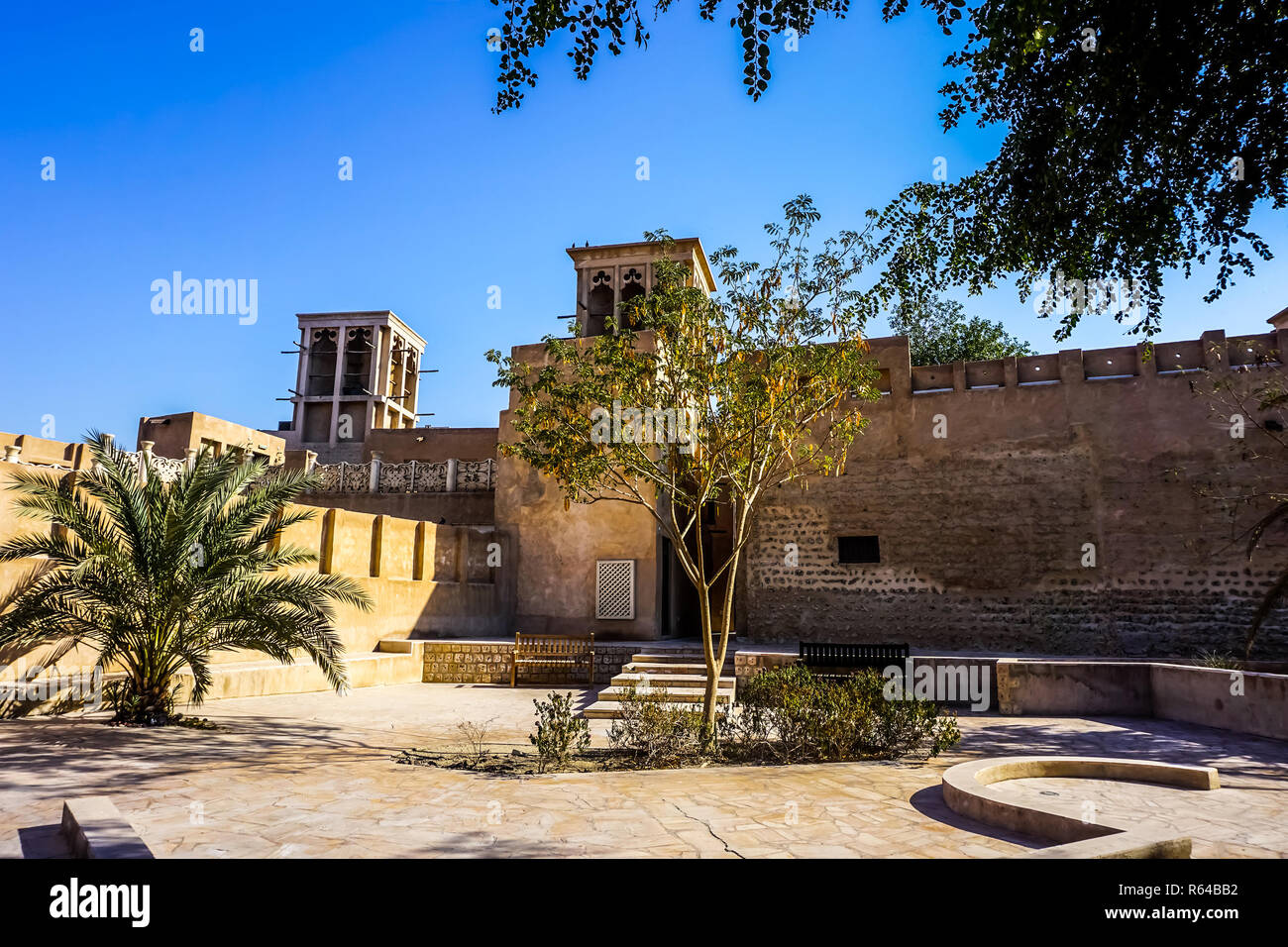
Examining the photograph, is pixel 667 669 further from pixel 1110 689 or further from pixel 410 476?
pixel 410 476

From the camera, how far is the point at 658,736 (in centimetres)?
742

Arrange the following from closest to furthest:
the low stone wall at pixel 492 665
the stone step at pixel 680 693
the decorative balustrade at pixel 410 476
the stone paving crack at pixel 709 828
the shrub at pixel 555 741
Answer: the stone paving crack at pixel 709 828 < the shrub at pixel 555 741 < the stone step at pixel 680 693 < the low stone wall at pixel 492 665 < the decorative balustrade at pixel 410 476

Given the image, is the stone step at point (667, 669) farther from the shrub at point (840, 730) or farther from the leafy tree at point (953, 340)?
the leafy tree at point (953, 340)

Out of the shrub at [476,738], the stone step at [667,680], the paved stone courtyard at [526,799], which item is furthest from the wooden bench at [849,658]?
the shrub at [476,738]

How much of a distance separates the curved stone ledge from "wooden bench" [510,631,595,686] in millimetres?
9161

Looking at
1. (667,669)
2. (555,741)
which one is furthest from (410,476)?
(555,741)

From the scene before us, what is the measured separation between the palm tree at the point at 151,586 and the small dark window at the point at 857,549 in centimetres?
1196

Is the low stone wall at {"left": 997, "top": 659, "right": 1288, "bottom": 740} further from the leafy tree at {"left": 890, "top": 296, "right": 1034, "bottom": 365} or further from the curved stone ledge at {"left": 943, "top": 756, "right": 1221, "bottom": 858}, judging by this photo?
the leafy tree at {"left": 890, "top": 296, "right": 1034, "bottom": 365}

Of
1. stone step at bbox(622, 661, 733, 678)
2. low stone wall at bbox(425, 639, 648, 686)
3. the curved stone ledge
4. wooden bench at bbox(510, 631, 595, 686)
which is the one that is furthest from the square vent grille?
the curved stone ledge

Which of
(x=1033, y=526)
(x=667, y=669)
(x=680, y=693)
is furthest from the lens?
(x=1033, y=526)

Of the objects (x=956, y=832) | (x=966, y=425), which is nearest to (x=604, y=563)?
(x=966, y=425)

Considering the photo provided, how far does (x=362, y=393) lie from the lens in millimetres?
51625

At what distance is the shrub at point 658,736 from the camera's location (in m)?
7.32

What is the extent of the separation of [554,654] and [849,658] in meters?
5.79
